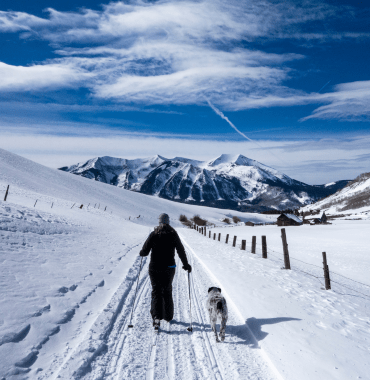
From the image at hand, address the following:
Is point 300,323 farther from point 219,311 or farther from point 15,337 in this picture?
point 15,337

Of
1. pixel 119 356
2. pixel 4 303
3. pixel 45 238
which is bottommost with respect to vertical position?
pixel 119 356

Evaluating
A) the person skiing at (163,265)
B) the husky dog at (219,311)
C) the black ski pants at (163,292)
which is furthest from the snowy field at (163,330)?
the person skiing at (163,265)

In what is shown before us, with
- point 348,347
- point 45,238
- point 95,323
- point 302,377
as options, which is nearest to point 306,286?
point 348,347

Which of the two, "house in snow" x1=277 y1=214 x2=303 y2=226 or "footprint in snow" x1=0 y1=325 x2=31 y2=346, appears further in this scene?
"house in snow" x1=277 y1=214 x2=303 y2=226

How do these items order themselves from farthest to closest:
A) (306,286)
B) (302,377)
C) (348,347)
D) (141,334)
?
(306,286)
(141,334)
(348,347)
(302,377)

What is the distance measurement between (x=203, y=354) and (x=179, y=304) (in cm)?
244

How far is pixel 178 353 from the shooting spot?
427cm

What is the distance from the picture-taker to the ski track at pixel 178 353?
3701 mm

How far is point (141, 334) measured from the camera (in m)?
4.88

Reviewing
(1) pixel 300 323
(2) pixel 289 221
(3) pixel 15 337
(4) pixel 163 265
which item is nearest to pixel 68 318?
(3) pixel 15 337

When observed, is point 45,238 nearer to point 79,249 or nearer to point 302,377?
point 79,249

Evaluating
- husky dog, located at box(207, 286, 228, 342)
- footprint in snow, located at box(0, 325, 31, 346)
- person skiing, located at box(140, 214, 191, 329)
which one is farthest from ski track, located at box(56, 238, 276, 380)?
footprint in snow, located at box(0, 325, 31, 346)

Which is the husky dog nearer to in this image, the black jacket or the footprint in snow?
the black jacket

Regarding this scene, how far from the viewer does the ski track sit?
370cm
